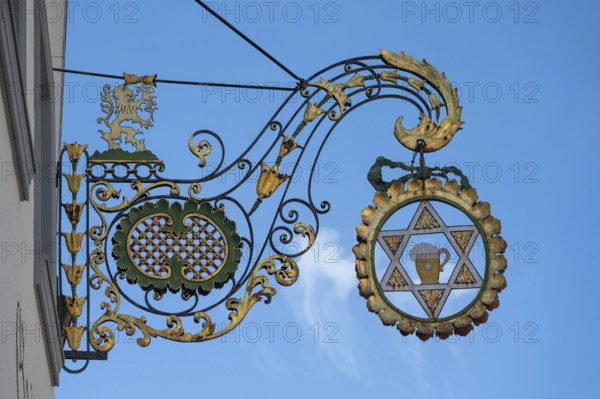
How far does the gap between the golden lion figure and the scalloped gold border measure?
4.84 ft

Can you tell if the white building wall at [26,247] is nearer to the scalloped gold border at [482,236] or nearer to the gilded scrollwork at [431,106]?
the scalloped gold border at [482,236]

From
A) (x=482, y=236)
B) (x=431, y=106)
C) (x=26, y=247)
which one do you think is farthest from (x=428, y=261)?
(x=26, y=247)

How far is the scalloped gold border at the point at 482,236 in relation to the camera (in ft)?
31.4

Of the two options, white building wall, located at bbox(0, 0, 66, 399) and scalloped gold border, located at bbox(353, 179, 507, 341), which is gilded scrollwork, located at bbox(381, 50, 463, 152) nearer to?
scalloped gold border, located at bbox(353, 179, 507, 341)

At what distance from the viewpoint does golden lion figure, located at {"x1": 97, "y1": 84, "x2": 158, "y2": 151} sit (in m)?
10.1

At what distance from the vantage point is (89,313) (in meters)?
9.69

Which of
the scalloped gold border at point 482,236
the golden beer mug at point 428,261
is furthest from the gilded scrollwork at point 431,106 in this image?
the golden beer mug at point 428,261

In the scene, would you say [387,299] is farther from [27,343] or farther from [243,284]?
[27,343]

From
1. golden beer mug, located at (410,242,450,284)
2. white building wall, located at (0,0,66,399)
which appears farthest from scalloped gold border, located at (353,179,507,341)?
white building wall, located at (0,0,66,399)

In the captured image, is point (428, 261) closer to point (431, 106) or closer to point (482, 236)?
point (482, 236)

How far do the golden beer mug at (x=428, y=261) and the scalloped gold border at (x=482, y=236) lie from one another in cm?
26

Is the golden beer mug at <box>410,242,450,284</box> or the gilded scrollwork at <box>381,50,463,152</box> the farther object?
the gilded scrollwork at <box>381,50,463,152</box>

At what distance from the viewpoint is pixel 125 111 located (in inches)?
403

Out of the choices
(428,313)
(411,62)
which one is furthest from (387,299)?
(411,62)
